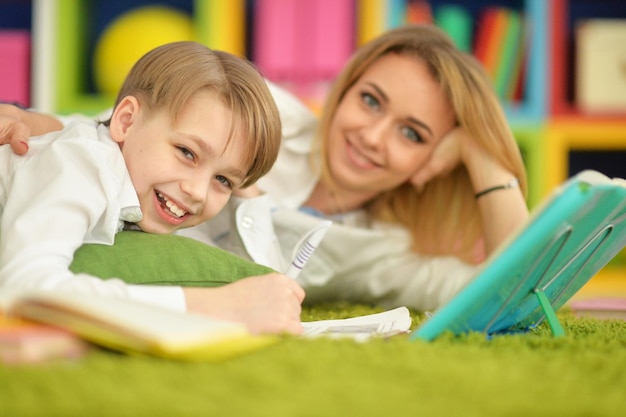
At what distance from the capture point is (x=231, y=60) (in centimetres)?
114

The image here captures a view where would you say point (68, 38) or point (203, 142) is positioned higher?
point (203, 142)

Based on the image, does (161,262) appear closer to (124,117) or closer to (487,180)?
(124,117)

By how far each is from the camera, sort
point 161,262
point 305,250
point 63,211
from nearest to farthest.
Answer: point 63,211
point 161,262
point 305,250

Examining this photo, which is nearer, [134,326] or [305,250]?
[134,326]

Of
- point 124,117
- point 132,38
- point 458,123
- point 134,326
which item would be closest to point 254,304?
point 134,326

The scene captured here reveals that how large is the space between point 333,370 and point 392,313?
46 centimetres

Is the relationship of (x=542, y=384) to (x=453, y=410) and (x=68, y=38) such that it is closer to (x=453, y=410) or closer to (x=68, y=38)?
(x=453, y=410)

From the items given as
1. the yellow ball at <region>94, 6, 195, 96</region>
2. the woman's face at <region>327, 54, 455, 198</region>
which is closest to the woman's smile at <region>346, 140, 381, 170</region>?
the woman's face at <region>327, 54, 455, 198</region>

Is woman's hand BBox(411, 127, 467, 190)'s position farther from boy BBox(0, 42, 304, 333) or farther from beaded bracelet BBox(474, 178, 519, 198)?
boy BBox(0, 42, 304, 333)

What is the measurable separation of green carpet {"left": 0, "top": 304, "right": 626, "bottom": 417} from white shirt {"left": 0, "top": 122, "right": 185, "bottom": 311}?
149 millimetres

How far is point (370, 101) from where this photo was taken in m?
1.67

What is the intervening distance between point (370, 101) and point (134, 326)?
1130mm

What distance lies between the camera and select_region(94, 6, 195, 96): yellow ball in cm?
258

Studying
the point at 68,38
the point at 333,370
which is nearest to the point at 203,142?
the point at 333,370
